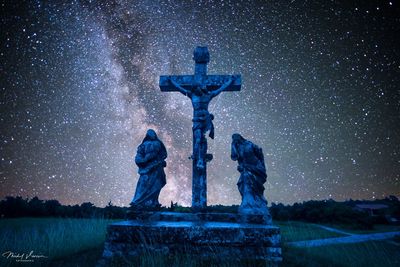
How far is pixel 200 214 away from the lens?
6.18 m

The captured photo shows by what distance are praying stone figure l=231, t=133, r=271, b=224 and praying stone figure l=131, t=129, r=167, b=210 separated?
1.86 m

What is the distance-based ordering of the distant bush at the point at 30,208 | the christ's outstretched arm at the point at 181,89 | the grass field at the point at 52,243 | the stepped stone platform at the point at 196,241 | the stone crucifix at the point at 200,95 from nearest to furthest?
the stepped stone platform at the point at 196,241
the grass field at the point at 52,243
the stone crucifix at the point at 200,95
the christ's outstretched arm at the point at 181,89
the distant bush at the point at 30,208

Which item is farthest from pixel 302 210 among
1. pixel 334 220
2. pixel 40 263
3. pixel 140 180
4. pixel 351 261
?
pixel 40 263

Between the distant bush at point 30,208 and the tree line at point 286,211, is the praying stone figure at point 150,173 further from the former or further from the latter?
the distant bush at point 30,208

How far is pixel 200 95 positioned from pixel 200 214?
10.4 feet

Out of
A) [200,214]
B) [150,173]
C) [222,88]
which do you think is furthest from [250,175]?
[222,88]

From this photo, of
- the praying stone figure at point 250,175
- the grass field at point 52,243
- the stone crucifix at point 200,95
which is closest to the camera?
the grass field at point 52,243

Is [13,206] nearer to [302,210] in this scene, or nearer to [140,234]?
[140,234]

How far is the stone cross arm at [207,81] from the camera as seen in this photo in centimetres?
759

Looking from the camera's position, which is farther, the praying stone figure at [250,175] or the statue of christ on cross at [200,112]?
the statue of christ on cross at [200,112]

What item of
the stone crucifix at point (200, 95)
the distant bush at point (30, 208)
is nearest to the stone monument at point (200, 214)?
the stone crucifix at point (200, 95)

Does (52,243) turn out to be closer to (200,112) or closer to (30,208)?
(200,112)

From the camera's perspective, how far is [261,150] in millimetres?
6855

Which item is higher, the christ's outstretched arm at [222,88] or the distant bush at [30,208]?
the christ's outstretched arm at [222,88]
